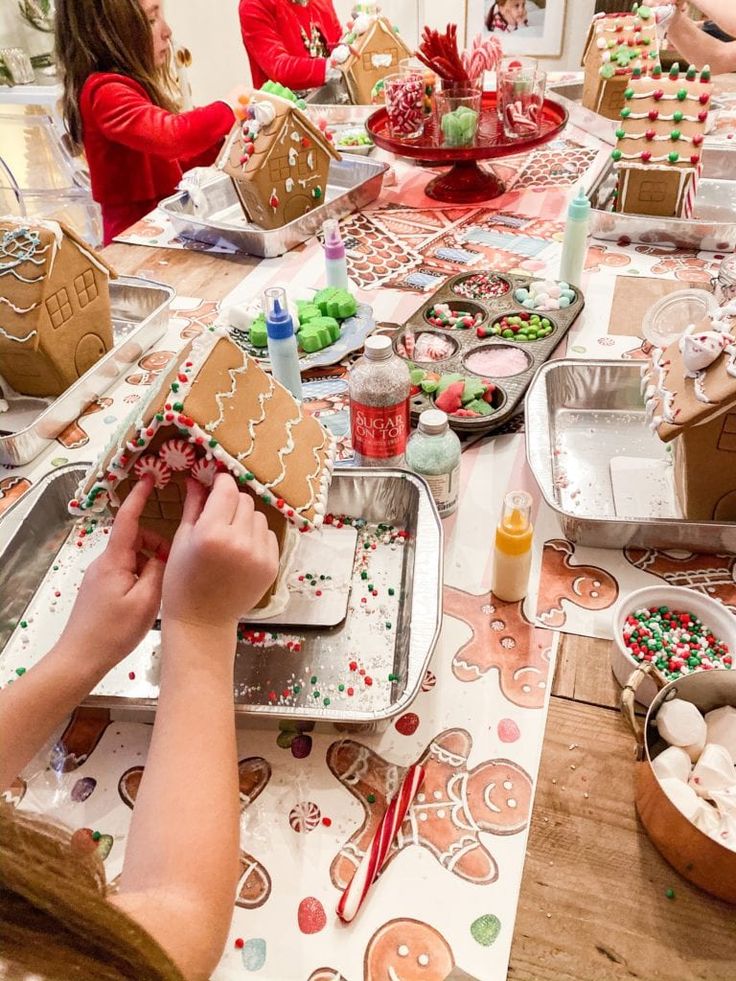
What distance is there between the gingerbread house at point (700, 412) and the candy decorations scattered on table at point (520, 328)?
1.31 ft

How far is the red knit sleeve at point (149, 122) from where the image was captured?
2180 mm

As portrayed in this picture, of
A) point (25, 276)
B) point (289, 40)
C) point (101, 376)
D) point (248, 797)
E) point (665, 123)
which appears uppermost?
point (289, 40)

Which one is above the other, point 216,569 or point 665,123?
point 665,123

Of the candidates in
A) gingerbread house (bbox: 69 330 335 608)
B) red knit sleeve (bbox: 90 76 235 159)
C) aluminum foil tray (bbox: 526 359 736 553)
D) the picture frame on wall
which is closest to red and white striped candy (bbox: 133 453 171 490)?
gingerbread house (bbox: 69 330 335 608)

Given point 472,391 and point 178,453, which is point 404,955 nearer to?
point 178,453

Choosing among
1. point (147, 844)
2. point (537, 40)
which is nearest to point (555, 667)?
point (147, 844)

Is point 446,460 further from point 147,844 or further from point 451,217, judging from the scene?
point 451,217

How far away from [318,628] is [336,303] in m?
0.87

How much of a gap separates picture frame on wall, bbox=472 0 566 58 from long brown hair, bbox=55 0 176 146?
3.40m

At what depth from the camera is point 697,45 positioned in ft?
8.96

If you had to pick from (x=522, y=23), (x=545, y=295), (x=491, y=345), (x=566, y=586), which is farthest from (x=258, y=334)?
(x=522, y=23)

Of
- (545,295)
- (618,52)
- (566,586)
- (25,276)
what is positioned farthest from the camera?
(618,52)

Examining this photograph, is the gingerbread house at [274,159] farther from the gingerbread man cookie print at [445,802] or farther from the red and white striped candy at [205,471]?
the gingerbread man cookie print at [445,802]

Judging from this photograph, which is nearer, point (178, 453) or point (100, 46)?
point (178, 453)
